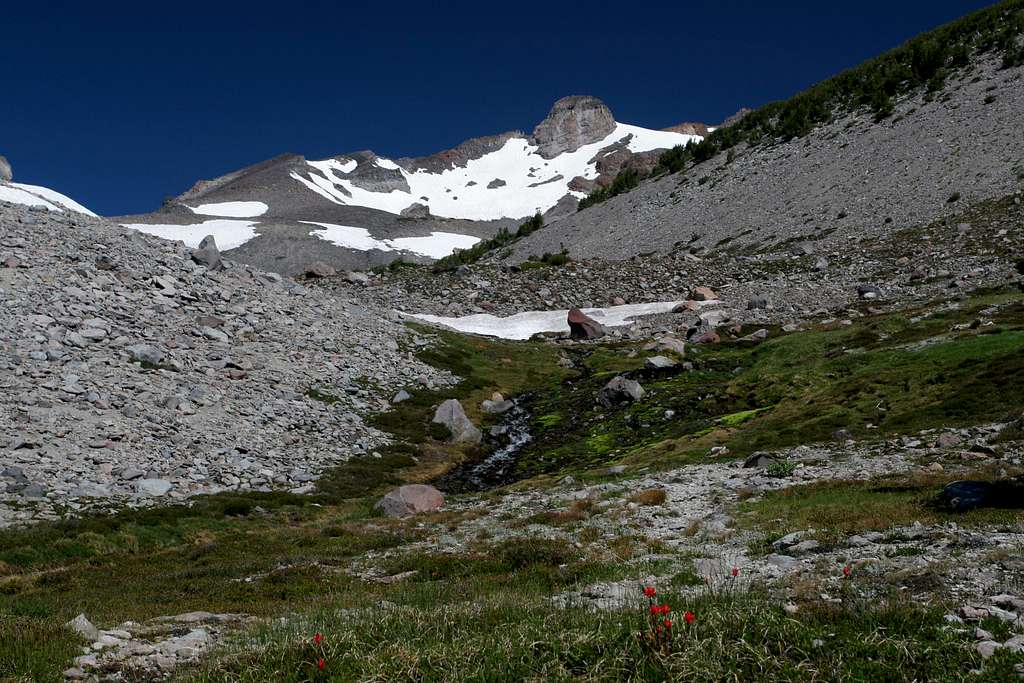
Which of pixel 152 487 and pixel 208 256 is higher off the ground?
pixel 208 256

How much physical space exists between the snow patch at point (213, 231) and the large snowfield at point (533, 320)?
119 m

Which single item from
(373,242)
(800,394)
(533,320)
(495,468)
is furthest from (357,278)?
(373,242)

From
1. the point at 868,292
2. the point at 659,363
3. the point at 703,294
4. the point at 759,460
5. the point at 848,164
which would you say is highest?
the point at 848,164

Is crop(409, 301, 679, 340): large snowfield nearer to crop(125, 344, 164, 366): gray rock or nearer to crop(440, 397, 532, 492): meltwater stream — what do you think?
crop(440, 397, 532, 492): meltwater stream

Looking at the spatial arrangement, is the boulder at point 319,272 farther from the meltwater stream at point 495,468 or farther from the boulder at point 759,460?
the boulder at point 759,460

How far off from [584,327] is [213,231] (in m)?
155

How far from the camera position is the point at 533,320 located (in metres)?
70.4

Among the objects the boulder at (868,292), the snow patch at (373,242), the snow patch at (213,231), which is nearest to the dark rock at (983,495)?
the boulder at (868,292)

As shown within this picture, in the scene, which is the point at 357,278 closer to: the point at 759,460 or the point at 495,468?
the point at 495,468

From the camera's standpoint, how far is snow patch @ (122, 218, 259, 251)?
17474 centimetres

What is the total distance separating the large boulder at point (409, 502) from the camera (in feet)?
82.4

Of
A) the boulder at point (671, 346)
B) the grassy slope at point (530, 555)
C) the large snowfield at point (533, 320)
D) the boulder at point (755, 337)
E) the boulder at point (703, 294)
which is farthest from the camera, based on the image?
the large snowfield at point (533, 320)

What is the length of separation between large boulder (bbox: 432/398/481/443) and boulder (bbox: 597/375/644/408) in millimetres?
8495

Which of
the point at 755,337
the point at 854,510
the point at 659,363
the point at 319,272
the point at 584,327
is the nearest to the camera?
the point at 854,510
